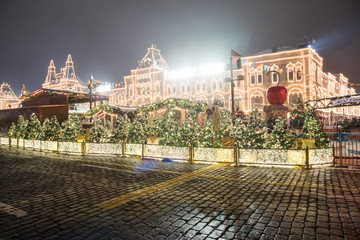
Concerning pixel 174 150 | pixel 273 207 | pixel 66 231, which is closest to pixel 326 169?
pixel 273 207

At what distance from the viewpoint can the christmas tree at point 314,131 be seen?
9.84 m

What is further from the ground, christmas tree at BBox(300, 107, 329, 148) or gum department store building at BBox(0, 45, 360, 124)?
gum department store building at BBox(0, 45, 360, 124)

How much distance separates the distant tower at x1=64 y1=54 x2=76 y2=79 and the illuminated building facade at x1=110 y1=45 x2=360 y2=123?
3547 cm

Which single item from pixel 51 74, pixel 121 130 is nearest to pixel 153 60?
pixel 121 130

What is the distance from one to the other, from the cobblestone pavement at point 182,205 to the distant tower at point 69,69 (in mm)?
84618

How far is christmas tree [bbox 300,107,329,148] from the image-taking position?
32.3ft

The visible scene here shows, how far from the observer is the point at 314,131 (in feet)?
32.8

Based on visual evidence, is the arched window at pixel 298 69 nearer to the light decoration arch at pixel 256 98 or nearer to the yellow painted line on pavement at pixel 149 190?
the light decoration arch at pixel 256 98

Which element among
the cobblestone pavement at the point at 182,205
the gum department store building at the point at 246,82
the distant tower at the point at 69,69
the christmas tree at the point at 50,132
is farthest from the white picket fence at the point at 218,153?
the distant tower at the point at 69,69

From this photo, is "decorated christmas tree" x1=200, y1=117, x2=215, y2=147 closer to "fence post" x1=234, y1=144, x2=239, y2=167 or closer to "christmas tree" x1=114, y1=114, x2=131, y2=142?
"fence post" x1=234, y1=144, x2=239, y2=167

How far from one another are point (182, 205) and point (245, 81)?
41.1 meters

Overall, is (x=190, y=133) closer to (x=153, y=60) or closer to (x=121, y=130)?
(x=121, y=130)

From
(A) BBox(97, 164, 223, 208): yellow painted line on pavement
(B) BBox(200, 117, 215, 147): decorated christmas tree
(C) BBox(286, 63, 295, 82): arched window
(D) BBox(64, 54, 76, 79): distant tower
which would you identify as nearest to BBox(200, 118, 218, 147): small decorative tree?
(B) BBox(200, 117, 215, 147): decorated christmas tree

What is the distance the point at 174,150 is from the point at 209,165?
2089mm
